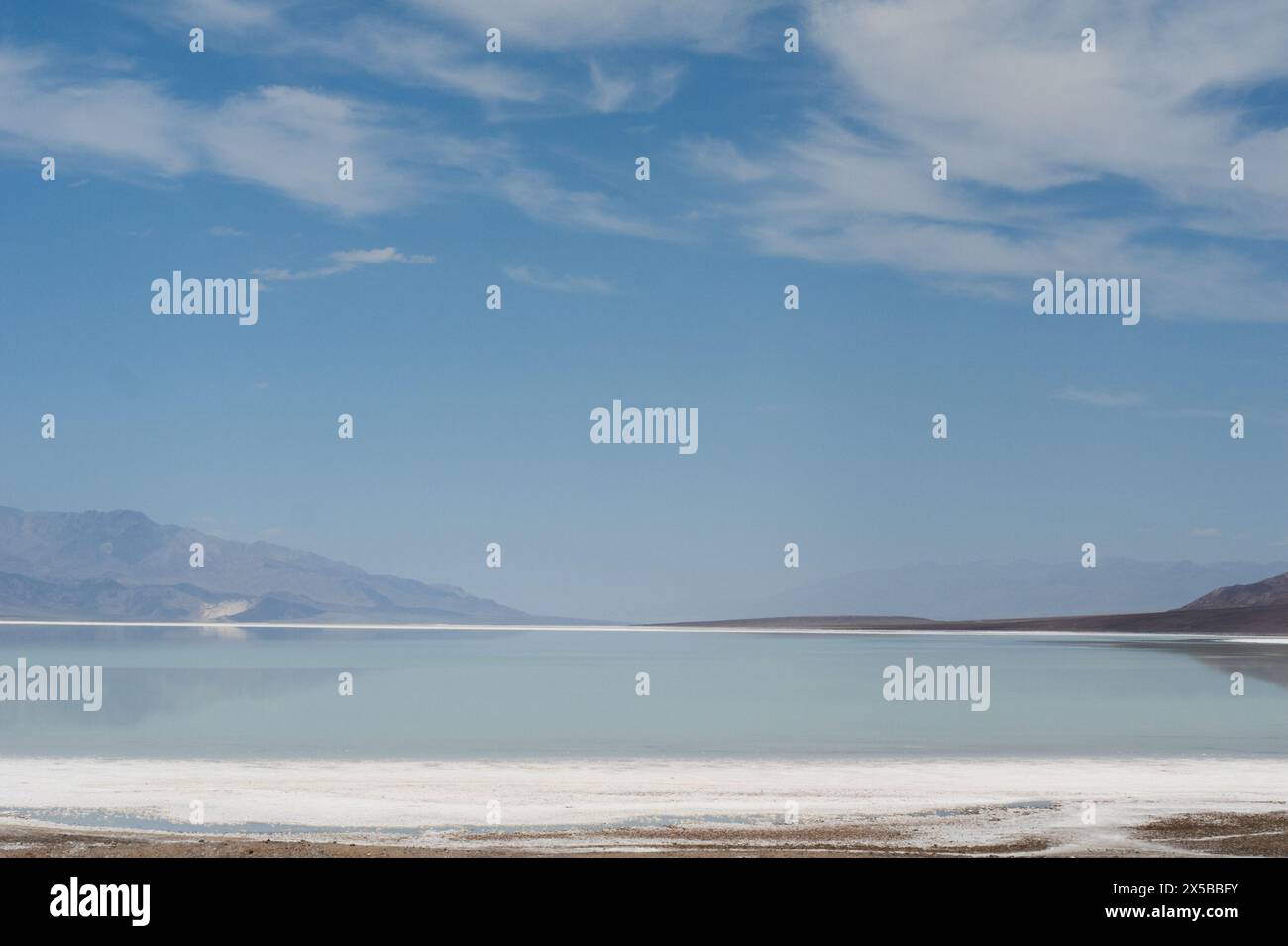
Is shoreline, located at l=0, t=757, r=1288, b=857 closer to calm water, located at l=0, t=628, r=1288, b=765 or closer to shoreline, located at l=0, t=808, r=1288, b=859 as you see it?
shoreline, located at l=0, t=808, r=1288, b=859

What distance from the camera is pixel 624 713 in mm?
25797

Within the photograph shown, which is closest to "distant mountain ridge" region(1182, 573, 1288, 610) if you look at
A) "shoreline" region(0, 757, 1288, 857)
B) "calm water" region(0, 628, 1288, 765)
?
"calm water" region(0, 628, 1288, 765)

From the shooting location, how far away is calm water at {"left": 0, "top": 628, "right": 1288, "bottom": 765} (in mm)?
20266

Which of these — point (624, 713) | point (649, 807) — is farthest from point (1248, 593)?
point (649, 807)

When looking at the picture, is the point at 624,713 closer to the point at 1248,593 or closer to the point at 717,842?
the point at 717,842

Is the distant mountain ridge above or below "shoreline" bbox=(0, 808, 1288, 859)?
above

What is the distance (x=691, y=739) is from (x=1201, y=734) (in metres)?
8.35

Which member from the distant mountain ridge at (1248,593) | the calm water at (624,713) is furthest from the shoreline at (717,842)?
the distant mountain ridge at (1248,593)

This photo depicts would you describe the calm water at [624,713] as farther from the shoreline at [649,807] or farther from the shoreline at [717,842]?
the shoreline at [717,842]

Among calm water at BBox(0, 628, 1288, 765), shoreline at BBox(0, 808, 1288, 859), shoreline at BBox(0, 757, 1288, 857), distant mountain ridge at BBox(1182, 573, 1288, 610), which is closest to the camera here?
shoreline at BBox(0, 808, 1288, 859)

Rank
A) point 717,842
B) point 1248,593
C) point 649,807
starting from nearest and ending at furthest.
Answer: point 717,842, point 649,807, point 1248,593

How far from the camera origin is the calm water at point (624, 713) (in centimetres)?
2027
